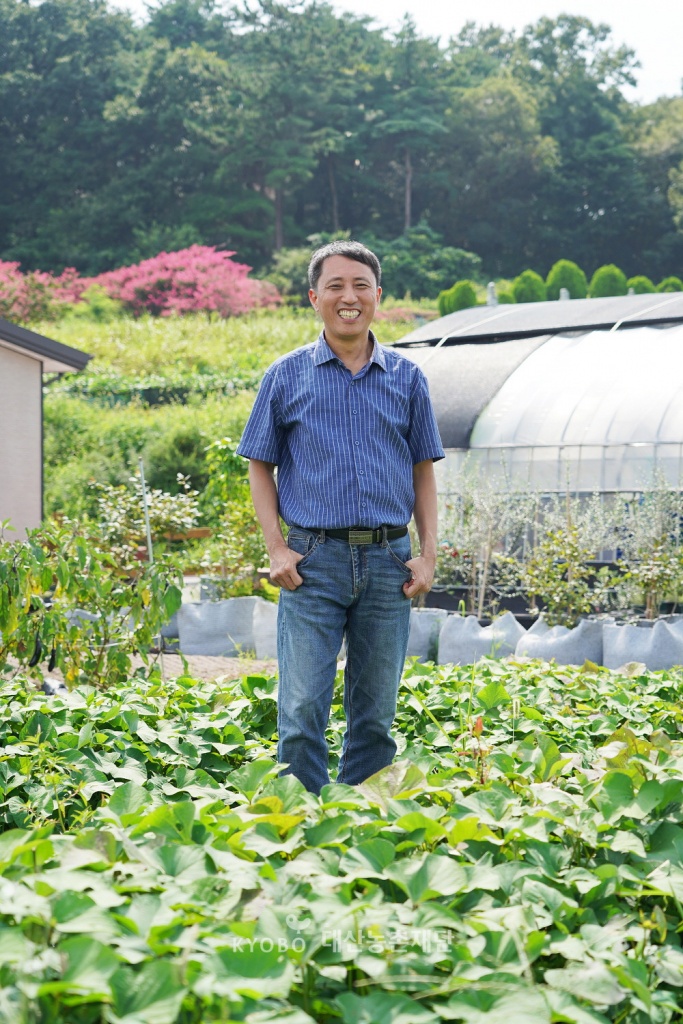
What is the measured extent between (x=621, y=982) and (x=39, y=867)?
900 mm

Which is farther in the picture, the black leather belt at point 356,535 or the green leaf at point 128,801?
the black leather belt at point 356,535

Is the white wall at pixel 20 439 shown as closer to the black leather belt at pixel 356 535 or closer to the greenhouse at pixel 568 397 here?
the greenhouse at pixel 568 397

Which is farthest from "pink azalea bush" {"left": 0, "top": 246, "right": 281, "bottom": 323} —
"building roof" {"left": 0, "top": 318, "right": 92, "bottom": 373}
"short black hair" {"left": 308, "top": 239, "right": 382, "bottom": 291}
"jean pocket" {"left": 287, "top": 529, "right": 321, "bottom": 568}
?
"jean pocket" {"left": 287, "top": 529, "right": 321, "bottom": 568}

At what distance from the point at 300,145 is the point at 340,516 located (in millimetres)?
34293

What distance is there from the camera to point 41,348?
9.77 meters

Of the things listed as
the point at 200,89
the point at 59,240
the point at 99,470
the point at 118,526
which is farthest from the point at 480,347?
the point at 200,89

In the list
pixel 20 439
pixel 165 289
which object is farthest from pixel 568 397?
pixel 165 289

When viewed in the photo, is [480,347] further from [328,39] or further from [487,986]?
[328,39]

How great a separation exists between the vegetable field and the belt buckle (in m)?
0.59

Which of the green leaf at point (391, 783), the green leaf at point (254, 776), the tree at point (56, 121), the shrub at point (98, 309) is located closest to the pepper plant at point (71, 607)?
the green leaf at point (254, 776)

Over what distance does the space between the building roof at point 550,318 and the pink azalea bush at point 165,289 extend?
14.3m

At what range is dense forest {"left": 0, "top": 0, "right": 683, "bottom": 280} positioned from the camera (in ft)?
114

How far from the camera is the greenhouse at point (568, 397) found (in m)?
8.98

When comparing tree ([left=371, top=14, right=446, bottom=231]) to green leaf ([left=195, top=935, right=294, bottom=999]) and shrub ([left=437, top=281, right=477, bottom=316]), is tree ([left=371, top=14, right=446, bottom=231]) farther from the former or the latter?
green leaf ([left=195, top=935, right=294, bottom=999])
